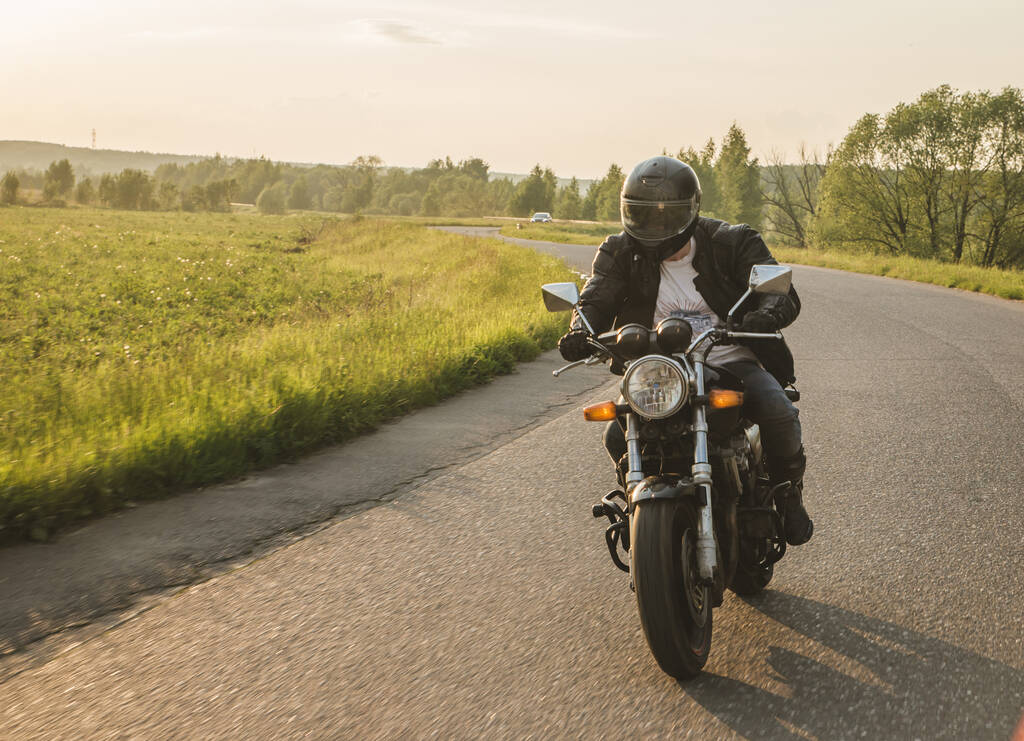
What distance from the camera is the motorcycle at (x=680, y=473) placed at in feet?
9.37

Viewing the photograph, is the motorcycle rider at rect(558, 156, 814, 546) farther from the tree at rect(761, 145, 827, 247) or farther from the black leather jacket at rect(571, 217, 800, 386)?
the tree at rect(761, 145, 827, 247)

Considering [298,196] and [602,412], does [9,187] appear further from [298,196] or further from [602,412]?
[298,196]

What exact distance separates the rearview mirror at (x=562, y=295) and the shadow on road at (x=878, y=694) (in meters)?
1.41

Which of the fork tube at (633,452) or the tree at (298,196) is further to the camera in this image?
the tree at (298,196)

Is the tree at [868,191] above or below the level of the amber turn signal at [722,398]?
above

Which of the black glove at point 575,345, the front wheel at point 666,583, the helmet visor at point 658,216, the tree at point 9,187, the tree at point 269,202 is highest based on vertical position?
the tree at point 269,202

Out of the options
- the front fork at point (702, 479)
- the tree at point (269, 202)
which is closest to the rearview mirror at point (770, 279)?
the front fork at point (702, 479)

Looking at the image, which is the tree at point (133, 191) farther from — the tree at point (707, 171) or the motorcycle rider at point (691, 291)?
the motorcycle rider at point (691, 291)

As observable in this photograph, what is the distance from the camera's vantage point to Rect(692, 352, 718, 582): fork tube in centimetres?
297

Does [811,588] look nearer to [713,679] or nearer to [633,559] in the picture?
[713,679]

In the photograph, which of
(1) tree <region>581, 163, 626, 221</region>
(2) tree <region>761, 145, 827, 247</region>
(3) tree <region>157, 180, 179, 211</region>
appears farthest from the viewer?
(1) tree <region>581, 163, 626, 221</region>

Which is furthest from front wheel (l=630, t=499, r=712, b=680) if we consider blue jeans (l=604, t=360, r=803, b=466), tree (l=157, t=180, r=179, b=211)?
A: tree (l=157, t=180, r=179, b=211)

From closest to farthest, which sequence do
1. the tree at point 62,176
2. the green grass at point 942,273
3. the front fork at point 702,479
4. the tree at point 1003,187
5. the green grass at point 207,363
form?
1. the front fork at point 702,479
2. the green grass at point 207,363
3. the green grass at point 942,273
4. the tree at point 1003,187
5. the tree at point 62,176

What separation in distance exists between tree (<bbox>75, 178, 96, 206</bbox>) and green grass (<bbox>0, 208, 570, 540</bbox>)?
359 ft
